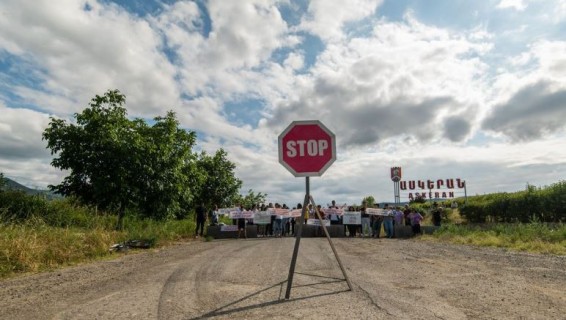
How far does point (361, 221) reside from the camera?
22.2 m

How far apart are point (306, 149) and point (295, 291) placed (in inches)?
86.6

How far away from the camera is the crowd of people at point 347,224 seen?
67.4ft

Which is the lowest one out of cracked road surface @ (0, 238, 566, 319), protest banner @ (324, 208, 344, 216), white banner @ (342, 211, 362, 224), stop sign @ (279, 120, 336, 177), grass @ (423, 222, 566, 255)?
cracked road surface @ (0, 238, 566, 319)

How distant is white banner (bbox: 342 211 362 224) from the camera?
73.2ft

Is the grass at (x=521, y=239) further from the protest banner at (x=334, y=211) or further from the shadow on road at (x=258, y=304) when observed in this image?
the shadow on road at (x=258, y=304)

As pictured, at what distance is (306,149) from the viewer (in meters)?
5.62

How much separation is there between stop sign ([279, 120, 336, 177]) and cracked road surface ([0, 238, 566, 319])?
6.19 feet

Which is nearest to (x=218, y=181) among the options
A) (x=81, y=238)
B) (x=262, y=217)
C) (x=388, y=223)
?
(x=262, y=217)

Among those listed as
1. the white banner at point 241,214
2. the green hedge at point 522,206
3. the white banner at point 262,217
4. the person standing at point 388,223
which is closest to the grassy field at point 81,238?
the person standing at point 388,223

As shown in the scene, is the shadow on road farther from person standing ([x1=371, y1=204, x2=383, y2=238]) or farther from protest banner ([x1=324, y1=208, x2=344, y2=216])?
protest banner ([x1=324, y1=208, x2=344, y2=216])

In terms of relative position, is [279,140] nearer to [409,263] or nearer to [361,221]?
[409,263]

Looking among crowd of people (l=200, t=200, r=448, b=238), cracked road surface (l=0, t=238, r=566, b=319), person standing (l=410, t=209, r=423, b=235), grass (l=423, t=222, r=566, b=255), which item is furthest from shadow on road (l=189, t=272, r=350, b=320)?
person standing (l=410, t=209, r=423, b=235)

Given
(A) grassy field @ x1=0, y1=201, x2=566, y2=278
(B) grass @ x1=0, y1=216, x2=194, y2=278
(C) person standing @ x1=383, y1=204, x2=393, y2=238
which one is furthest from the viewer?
(C) person standing @ x1=383, y1=204, x2=393, y2=238

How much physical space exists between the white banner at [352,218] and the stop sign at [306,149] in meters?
17.5
